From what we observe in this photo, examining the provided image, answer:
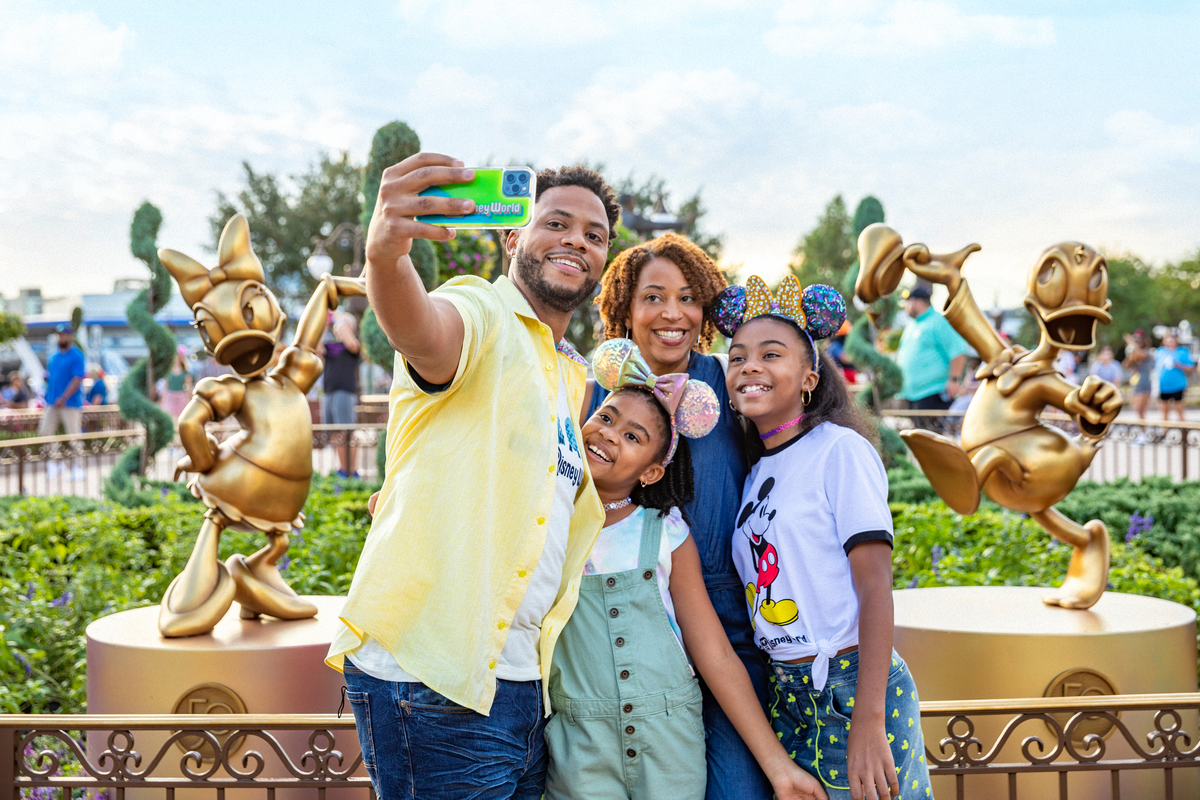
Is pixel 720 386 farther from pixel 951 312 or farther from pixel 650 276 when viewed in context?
pixel 951 312

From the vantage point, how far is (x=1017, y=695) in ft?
9.75

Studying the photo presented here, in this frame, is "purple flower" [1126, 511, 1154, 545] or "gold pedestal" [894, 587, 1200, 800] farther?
"purple flower" [1126, 511, 1154, 545]

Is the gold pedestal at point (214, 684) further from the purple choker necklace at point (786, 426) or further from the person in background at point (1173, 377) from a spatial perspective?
the person in background at point (1173, 377)

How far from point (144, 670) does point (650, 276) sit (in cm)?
207

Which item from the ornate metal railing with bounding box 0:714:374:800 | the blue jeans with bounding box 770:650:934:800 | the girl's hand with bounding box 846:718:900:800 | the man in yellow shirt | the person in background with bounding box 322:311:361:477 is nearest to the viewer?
the man in yellow shirt

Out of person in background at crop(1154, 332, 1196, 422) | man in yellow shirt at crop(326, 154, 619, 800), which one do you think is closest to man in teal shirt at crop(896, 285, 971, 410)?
man in yellow shirt at crop(326, 154, 619, 800)

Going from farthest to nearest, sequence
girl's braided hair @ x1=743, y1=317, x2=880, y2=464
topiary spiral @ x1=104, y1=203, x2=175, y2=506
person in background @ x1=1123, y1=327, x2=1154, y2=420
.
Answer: person in background @ x1=1123, y1=327, x2=1154, y2=420 < topiary spiral @ x1=104, y1=203, x2=175, y2=506 < girl's braided hair @ x1=743, y1=317, x2=880, y2=464

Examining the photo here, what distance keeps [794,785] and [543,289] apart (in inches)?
49.6

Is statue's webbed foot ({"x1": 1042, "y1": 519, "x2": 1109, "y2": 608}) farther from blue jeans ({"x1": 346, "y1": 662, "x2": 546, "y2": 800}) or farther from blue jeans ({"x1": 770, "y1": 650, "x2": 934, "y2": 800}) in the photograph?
blue jeans ({"x1": 346, "y1": 662, "x2": 546, "y2": 800})

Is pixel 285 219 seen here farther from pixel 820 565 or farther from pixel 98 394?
pixel 820 565

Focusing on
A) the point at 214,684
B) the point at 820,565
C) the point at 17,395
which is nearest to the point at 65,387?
the point at 214,684

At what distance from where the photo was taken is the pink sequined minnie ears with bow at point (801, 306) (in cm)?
240

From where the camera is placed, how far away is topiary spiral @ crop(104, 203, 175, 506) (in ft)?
27.5

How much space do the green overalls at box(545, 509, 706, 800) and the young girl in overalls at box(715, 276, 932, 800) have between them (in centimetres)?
26
